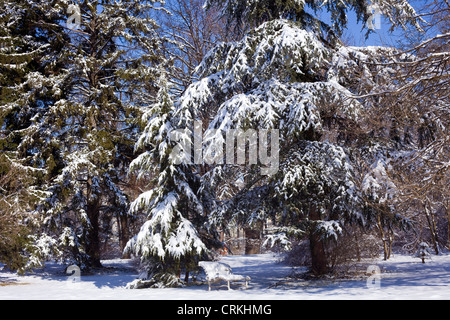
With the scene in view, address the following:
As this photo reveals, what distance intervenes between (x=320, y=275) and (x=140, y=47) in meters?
12.7

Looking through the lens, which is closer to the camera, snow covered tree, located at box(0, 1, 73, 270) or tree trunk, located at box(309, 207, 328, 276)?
tree trunk, located at box(309, 207, 328, 276)

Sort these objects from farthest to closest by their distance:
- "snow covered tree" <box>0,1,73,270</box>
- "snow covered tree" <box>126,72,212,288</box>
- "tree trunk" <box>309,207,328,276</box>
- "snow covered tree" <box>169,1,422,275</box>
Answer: "snow covered tree" <box>0,1,73,270</box> < "tree trunk" <box>309,207,328,276</box> < "snow covered tree" <box>126,72,212,288</box> < "snow covered tree" <box>169,1,422,275</box>

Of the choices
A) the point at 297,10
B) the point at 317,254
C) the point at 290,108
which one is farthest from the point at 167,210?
the point at 297,10

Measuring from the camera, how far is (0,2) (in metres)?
15.8

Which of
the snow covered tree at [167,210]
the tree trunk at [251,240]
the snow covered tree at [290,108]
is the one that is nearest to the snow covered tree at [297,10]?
the snow covered tree at [290,108]

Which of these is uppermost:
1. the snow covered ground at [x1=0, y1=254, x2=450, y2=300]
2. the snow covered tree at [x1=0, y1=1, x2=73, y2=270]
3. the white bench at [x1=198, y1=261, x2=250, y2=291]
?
the snow covered tree at [x1=0, y1=1, x2=73, y2=270]

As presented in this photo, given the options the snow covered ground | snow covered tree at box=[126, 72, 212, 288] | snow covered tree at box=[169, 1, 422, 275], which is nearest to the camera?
the snow covered ground

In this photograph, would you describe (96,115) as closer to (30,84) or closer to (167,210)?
(30,84)

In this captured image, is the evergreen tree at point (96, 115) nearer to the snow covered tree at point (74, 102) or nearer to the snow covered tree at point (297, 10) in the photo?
the snow covered tree at point (74, 102)

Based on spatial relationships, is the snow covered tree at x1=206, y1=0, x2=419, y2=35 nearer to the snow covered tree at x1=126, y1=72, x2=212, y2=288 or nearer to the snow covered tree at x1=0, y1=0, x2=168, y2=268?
the snow covered tree at x1=126, y1=72, x2=212, y2=288

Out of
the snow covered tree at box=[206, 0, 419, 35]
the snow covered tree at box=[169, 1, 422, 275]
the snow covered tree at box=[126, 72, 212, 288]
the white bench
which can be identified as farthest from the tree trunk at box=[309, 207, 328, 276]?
the snow covered tree at box=[206, 0, 419, 35]

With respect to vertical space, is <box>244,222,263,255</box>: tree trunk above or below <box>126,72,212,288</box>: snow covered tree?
below
